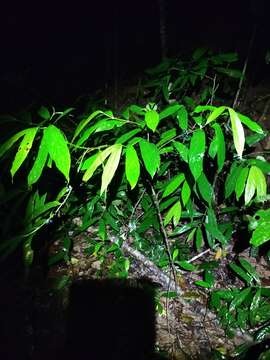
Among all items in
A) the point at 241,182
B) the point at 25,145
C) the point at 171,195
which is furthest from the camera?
the point at 171,195

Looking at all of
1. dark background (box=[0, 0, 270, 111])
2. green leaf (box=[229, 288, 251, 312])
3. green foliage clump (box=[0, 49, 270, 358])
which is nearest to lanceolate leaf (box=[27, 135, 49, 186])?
green foliage clump (box=[0, 49, 270, 358])

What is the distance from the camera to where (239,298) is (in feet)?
8.04

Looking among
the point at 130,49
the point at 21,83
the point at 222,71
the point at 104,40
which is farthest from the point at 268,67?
the point at 21,83

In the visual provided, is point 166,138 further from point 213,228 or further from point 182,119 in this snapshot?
point 213,228

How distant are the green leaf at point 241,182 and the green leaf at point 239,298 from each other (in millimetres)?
917

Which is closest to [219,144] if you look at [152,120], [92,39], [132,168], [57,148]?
[152,120]

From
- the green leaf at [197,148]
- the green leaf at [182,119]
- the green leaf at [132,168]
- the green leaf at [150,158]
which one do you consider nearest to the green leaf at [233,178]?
the green leaf at [182,119]

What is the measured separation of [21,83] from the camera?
6.15 meters

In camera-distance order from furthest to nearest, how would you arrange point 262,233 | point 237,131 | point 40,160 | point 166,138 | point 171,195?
point 171,195 → point 166,138 → point 262,233 → point 40,160 → point 237,131

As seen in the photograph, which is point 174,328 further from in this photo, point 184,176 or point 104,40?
point 104,40

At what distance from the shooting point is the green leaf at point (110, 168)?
1233mm

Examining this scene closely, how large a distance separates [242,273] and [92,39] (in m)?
5.57

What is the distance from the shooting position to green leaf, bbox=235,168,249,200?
1.91m

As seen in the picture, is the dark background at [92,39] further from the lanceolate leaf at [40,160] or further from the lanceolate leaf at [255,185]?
the lanceolate leaf at [40,160]
